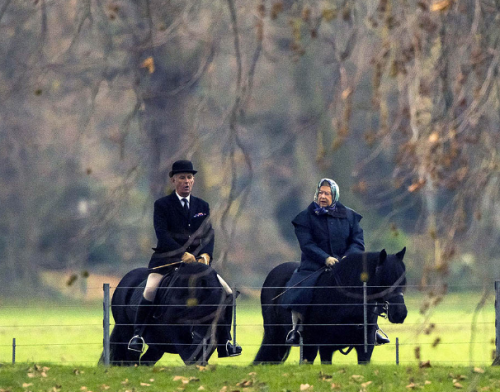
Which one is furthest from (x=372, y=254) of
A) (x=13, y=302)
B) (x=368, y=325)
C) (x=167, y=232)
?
(x=13, y=302)

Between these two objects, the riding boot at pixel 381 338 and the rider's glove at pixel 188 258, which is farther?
the riding boot at pixel 381 338

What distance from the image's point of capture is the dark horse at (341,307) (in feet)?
38.0

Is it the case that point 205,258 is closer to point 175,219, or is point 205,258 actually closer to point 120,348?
point 175,219

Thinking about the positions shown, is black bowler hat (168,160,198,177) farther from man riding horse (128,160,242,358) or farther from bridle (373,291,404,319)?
bridle (373,291,404,319)

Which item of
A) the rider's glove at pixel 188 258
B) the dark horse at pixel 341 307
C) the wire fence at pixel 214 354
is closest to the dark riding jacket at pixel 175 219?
the rider's glove at pixel 188 258

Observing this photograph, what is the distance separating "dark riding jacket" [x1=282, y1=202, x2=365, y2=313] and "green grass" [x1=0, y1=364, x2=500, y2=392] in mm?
894

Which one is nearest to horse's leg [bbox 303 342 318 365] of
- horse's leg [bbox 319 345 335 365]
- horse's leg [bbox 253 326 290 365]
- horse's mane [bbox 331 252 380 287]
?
horse's leg [bbox 319 345 335 365]

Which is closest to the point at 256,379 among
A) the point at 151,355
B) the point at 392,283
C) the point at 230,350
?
the point at 230,350

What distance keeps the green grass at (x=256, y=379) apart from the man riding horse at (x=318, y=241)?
0.84 meters

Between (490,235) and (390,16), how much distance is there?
1.26 m

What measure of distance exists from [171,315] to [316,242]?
168 cm

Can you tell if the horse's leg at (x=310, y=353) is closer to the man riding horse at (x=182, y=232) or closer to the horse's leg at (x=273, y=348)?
the horse's leg at (x=273, y=348)

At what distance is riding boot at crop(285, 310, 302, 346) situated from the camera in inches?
482

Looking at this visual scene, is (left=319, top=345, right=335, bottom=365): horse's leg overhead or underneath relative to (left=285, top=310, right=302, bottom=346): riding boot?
underneath
